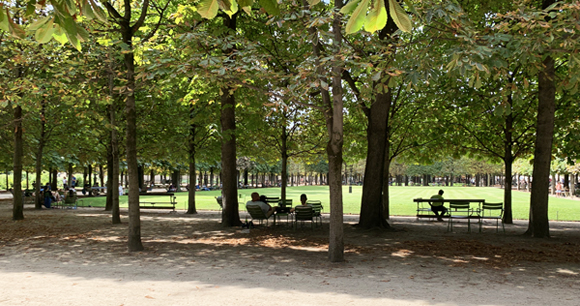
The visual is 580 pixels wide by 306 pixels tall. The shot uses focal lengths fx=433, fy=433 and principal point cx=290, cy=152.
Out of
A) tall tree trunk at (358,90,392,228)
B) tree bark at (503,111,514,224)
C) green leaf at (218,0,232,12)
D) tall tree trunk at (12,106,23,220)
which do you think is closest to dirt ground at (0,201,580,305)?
tall tree trunk at (358,90,392,228)

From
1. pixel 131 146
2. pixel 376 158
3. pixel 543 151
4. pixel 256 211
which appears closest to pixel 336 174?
pixel 131 146

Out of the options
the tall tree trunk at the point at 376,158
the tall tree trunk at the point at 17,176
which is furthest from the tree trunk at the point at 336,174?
the tall tree trunk at the point at 17,176

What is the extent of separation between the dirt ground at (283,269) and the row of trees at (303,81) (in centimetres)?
115

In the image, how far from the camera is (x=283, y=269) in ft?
27.0

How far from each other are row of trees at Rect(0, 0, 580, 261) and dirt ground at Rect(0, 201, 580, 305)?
1153 mm

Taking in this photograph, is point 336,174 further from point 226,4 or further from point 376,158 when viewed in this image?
point 226,4

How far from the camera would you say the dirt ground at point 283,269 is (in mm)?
6227

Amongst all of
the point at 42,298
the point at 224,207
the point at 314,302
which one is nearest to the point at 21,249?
the point at 42,298

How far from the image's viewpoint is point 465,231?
1498 cm

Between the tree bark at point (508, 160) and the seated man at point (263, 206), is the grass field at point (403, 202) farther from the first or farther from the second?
the tree bark at point (508, 160)

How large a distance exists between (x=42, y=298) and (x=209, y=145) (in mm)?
15211

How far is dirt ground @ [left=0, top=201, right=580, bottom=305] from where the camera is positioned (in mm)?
6227

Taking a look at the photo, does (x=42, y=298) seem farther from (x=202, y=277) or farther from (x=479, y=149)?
(x=479, y=149)

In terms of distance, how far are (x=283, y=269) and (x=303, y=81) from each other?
12.0 ft
